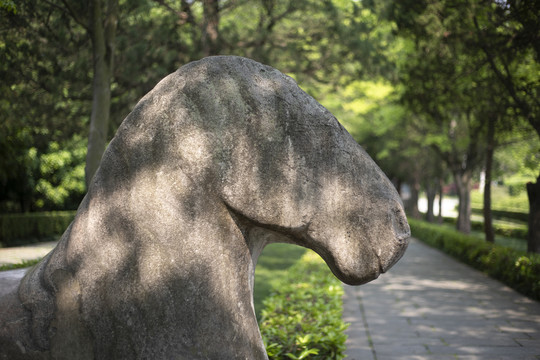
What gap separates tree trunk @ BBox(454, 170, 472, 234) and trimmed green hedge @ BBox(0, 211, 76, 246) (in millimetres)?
15254

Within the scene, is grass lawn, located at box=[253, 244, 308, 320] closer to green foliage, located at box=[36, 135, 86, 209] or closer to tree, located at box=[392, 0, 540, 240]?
tree, located at box=[392, 0, 540, 240]

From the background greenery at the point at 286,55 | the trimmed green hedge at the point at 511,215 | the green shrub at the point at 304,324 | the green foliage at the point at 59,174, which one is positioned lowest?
the green shrub at the point at 304,324

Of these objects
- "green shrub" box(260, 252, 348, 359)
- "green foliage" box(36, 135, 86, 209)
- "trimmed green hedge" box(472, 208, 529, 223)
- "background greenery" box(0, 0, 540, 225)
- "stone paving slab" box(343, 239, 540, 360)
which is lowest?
"stone paving slab" box(343, 239, 540, 360)

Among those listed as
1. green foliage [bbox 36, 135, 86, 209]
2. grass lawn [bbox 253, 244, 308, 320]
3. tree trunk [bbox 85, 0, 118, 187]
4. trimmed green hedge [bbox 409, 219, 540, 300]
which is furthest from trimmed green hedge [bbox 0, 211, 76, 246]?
trimmed green hedge [bbox 409, 219, 540, 300]

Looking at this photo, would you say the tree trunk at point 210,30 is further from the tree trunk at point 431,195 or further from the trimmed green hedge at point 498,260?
the tree trunk at point 431,195

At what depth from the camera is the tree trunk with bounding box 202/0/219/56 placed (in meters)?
10.6

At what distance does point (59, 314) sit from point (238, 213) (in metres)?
1.09

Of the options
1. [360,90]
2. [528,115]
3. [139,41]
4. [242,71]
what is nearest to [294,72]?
[139,41]

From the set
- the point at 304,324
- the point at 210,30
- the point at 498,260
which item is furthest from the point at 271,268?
the point at 304,324

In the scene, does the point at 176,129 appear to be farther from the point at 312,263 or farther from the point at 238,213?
the point at 312,263

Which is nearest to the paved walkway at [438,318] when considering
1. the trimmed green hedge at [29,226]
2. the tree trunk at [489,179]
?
the tree trunk at [489,179]

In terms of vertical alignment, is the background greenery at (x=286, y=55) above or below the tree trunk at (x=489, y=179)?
above

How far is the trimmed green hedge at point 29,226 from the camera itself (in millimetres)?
16875

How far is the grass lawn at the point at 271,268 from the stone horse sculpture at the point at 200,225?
524 cm
